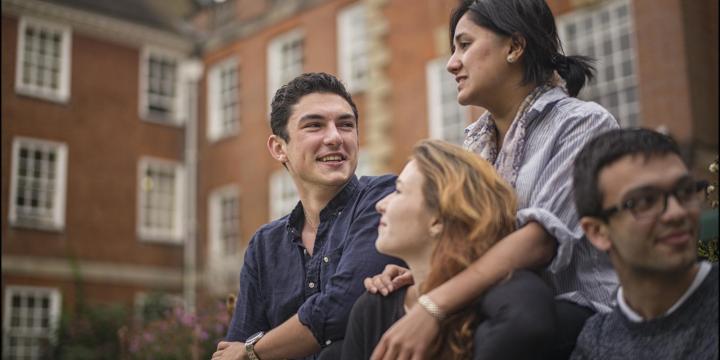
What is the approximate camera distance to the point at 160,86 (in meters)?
21.6

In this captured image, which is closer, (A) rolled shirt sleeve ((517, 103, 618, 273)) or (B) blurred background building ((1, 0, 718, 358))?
(A) rolled shirt sleeve ((517, 103, 618, 273))

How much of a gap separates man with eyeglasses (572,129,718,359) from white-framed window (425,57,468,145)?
1331 cm

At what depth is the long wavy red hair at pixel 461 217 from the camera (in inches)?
90.9

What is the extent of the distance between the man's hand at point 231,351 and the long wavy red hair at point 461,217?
1.06 m

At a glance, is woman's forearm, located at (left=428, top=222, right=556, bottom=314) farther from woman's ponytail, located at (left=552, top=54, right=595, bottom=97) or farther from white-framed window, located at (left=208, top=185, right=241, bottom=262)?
white-framed window, located at (left=208, top=185, right=241, bottom=262)

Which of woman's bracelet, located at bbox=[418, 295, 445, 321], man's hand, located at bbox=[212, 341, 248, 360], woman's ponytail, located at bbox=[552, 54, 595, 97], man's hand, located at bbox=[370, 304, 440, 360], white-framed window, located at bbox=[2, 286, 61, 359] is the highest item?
woman's ponytail, located at bbox=[552, 54, 595, 97]

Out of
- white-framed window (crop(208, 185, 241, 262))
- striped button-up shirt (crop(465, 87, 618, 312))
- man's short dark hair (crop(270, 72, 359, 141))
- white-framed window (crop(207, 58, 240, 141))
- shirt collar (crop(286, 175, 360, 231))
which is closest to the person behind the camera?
striped button-up shirt (crop(465, 87, 618, 312))

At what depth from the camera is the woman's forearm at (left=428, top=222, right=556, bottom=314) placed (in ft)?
7.40

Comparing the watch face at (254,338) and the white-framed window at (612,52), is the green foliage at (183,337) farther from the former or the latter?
the white-framed window at (612,52)

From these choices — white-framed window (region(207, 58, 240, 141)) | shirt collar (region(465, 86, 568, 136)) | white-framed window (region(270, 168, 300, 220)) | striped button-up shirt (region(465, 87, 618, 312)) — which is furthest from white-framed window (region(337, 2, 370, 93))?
striped button-up shirt (region(465, 87, 618, 312))

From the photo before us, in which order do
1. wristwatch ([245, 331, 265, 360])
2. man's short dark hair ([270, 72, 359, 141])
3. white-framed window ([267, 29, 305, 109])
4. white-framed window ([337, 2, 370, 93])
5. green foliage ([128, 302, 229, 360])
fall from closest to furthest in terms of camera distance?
wristwatch ([245, 331, 265, 360]), man's short dark hair ([270, 72, 359, 141]), green foliage ([128, 302, 229, 360]), white-framed window ([337, 2, 370, 93]), white-framed window ([267, 29, 305, 109])

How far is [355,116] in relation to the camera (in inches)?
140

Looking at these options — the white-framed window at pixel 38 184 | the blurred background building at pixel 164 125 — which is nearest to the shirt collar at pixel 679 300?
the blurred background building at pixel 164 125

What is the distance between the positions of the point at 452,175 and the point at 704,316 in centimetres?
73
